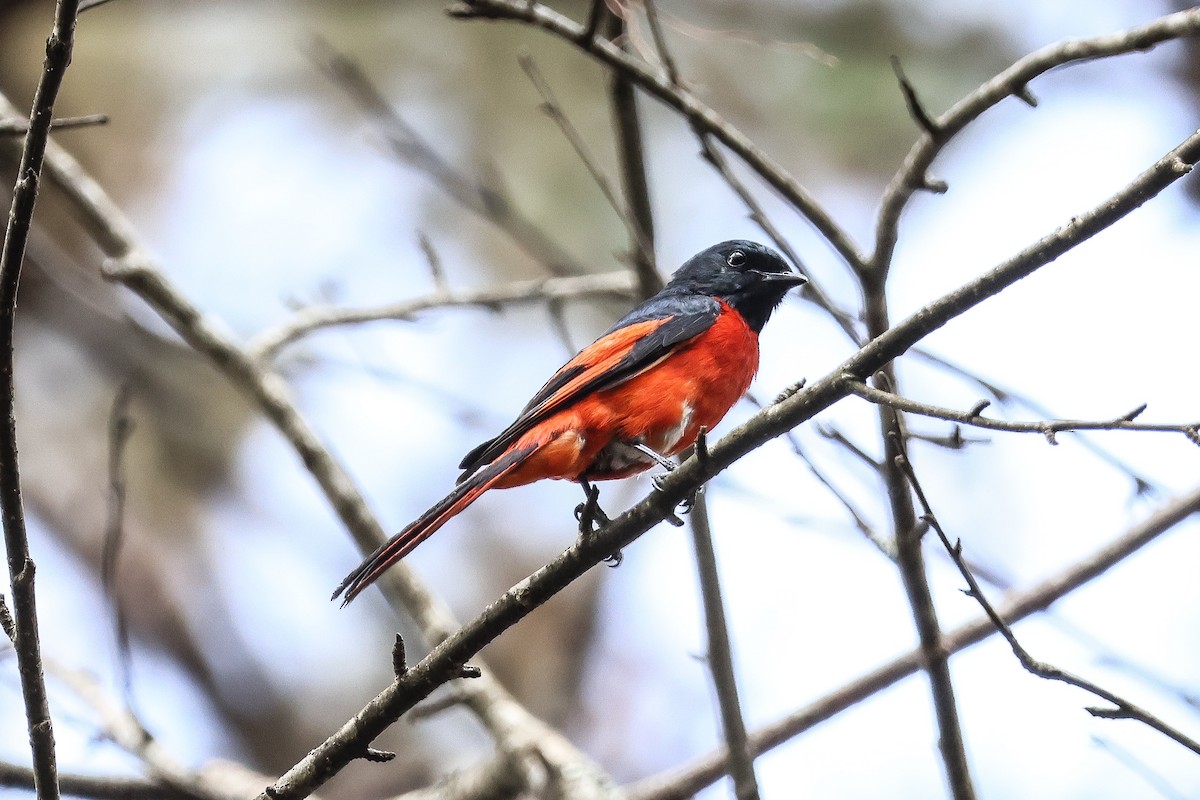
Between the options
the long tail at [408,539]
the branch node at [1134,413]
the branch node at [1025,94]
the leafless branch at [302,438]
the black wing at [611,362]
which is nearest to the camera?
the branch node at [1134,413]

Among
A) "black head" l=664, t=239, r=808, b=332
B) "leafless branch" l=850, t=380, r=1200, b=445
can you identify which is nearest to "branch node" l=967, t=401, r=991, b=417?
"leafless branch" l=850, t=380, r=1200, b=445

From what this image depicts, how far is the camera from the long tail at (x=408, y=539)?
3068 mm

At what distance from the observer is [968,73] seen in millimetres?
7805

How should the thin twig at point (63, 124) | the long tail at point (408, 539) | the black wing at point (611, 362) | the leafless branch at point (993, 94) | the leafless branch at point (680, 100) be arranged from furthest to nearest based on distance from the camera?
the black wing at point (611, 362), the leafless branch at point (680, 100), the long tail at point (408, 539), the leafless branch at point (993, 94), the thin twig at point (63, 124)

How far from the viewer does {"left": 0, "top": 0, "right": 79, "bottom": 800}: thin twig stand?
214 cm

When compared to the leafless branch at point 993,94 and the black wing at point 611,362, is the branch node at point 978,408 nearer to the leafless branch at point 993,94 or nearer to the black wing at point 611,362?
the leafless branch at point 993,94

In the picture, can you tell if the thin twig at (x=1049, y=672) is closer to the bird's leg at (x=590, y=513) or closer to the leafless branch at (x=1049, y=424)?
the leafless branch at (x=1049, y=424)

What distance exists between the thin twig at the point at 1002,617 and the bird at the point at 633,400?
0.95m

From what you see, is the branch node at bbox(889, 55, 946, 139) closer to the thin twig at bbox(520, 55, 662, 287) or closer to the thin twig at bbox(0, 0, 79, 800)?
the thin twig at bbox(520, 55, 662, 287)

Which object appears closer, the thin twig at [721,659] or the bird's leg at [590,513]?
the bird's leg at [590,513]

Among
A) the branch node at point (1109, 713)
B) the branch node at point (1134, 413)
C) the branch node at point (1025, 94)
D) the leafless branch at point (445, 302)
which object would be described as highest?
the leafless branch at point (445, 302)

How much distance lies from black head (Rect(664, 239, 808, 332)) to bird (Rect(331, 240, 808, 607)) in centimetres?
12

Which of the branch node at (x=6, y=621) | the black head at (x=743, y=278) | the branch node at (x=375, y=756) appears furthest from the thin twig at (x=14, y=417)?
the black head at (x=743, y=278)

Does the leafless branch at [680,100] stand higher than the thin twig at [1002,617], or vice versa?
the leafless branch at [680,100]
